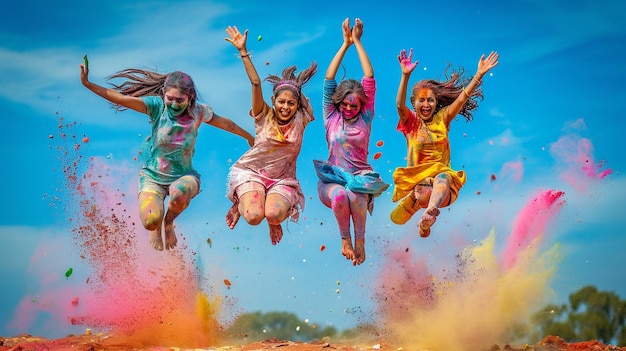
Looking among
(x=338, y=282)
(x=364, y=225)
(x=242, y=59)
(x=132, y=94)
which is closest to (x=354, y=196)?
(x=364, y=225)

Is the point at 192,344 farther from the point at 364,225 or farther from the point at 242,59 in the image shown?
the point at 242,59

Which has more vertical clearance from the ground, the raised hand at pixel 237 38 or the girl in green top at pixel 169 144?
the raised hand at pixel 237 38

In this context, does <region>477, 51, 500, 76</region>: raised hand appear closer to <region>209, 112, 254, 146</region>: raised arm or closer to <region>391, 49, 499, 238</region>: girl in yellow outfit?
<region>391, 49, 499, 238</region>: girl in yellow outfit

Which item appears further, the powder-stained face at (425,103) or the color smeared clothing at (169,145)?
the powder-stained face at (425,103)

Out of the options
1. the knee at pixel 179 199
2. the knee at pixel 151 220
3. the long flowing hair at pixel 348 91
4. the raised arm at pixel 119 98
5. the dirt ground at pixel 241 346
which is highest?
the raised arm at pixel 119 98

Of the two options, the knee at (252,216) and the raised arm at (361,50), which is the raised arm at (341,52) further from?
the knee at (252,216)

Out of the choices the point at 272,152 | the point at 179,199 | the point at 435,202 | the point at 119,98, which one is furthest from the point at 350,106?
the point at 119,98

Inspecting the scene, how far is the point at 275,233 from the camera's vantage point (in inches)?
549

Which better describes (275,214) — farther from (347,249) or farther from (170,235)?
(170,235)

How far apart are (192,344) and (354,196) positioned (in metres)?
3.62

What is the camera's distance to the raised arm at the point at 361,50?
541 inches

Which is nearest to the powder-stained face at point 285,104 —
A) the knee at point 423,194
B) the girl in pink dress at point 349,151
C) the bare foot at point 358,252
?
the girl in pink dress at point 349,151

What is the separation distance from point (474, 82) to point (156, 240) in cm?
498

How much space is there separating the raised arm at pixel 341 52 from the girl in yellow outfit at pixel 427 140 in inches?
30.0
